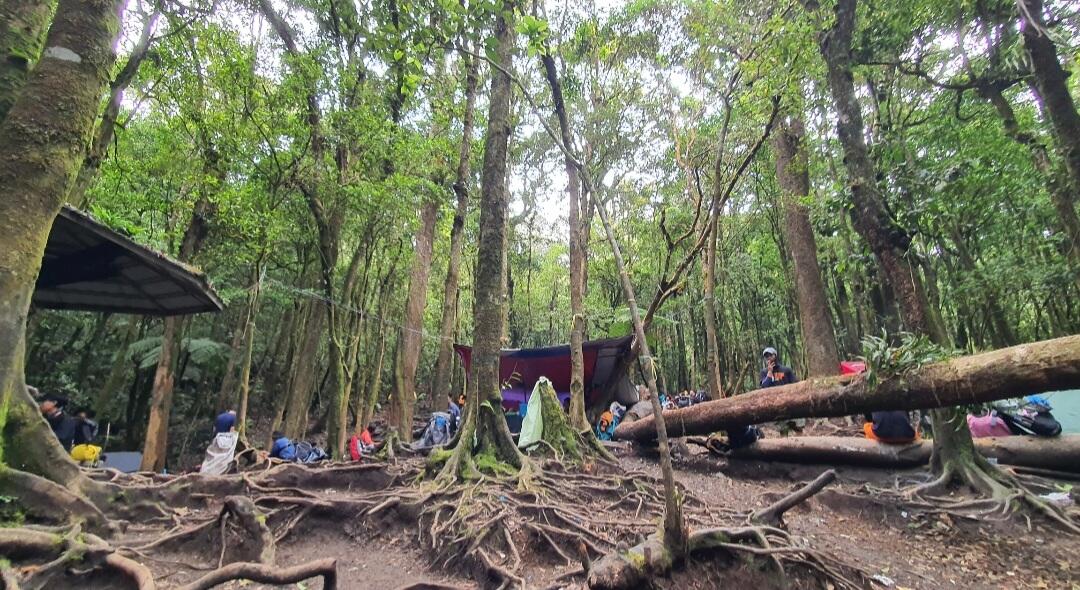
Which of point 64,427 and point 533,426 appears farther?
point 533,426

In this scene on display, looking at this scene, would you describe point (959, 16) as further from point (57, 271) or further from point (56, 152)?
point (57, 271)

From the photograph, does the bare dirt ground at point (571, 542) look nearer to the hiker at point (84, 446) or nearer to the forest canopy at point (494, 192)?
the forest canopy at point (494, 192)

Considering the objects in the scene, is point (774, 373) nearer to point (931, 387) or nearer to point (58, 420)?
point (931, 387)

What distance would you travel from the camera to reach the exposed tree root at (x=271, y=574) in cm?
219

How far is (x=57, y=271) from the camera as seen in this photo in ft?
17.1

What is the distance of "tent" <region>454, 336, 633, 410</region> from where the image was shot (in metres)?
11.6

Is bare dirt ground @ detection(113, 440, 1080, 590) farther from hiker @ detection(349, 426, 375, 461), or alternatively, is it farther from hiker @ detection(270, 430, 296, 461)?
hiker @ detection(349, 426, 375, 461)

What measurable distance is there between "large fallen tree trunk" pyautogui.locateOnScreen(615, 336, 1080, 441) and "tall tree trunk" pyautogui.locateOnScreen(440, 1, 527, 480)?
3.20 meters

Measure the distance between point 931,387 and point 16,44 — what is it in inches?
296

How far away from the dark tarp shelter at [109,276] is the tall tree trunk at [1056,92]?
9.19 metres

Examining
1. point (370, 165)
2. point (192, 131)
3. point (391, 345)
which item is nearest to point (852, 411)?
point (370, 165)

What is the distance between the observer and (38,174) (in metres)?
2.83

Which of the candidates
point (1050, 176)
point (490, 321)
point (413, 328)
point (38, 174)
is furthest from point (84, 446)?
point (1050, 176)

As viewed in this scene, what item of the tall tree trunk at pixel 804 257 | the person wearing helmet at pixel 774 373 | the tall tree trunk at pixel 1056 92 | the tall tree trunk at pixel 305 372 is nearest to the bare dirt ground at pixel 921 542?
the person wearing helmet at pixel 774 373
